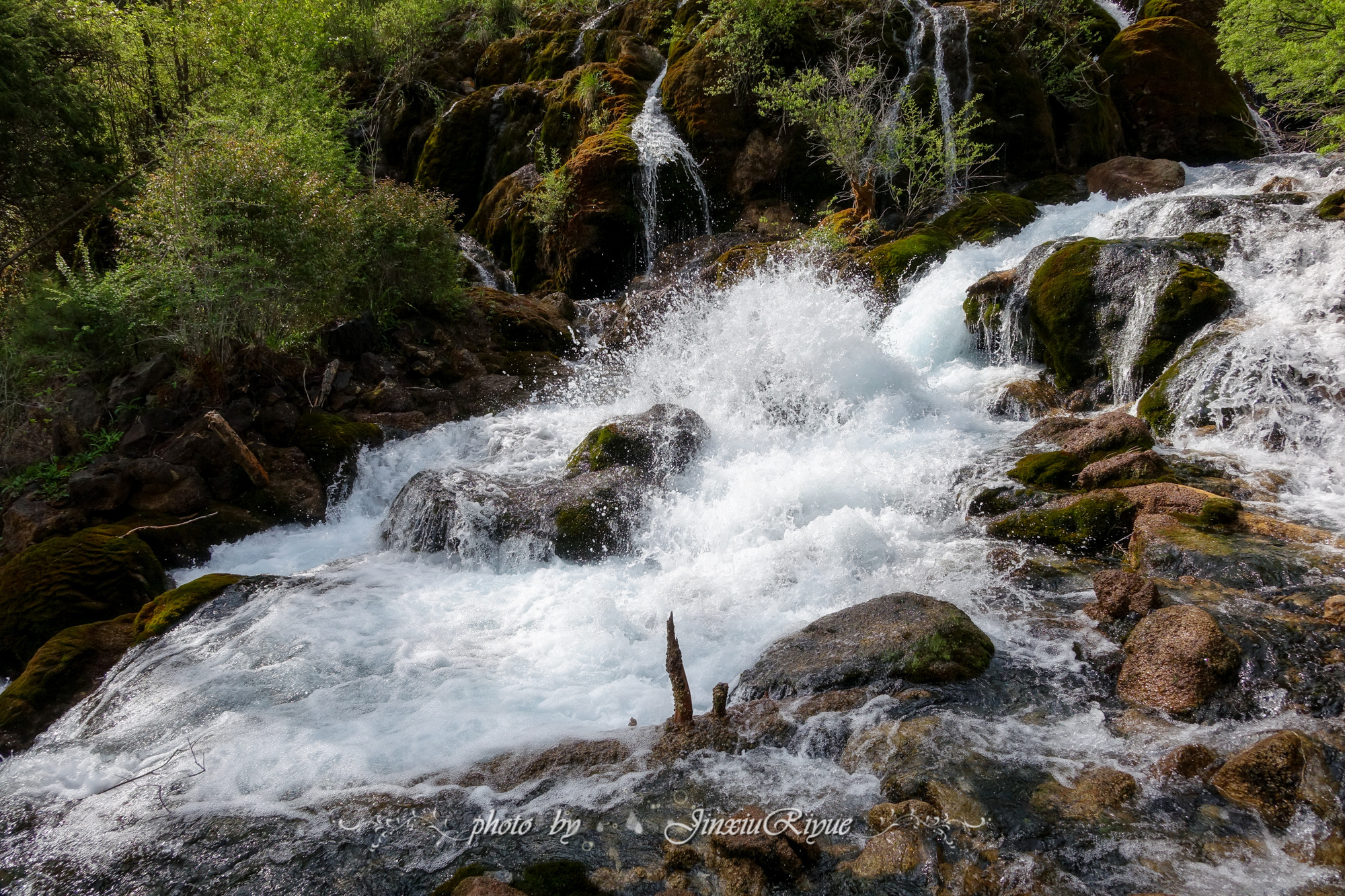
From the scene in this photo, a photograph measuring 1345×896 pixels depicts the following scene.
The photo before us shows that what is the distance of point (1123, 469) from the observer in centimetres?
657

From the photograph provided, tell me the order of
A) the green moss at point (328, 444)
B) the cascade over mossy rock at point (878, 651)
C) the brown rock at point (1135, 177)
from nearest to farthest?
1. the cascade over mossy rock at point (878, 651)
2. the green moss at point (328, 444)
3. the brown rock at point (1135, 177)

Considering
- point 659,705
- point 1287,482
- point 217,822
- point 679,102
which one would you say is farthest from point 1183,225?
point 217,822

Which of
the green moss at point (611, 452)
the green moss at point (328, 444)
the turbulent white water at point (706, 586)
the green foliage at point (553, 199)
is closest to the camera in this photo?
the turbulent white water at point (706, 586)

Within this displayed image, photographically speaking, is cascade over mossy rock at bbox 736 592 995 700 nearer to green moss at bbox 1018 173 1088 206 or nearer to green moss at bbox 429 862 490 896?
green moss at bbox 429 862 490 896

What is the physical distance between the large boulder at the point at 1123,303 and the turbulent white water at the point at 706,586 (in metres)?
0.49

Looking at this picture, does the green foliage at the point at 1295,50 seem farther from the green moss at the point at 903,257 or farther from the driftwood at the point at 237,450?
the driftwood at the point at 237,450

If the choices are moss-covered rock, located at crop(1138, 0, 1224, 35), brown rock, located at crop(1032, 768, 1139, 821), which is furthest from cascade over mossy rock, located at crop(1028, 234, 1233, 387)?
moss-covered rock, located at crop(1138, 0, 1224, 35)

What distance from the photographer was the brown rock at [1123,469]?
21.3 feet

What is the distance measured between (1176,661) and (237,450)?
9.78 metres

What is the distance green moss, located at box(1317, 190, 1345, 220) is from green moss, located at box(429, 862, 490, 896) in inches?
474

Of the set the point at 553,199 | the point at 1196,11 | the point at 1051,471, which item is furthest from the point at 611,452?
the point at 1196,11

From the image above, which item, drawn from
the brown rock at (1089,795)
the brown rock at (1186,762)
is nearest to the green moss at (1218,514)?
the brown rock at (1186,762)

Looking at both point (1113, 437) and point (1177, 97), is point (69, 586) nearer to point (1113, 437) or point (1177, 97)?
point (1113, 437)

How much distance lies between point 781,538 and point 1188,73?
60.0 feet
